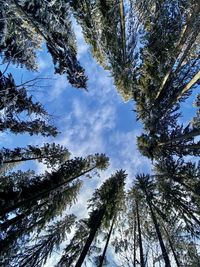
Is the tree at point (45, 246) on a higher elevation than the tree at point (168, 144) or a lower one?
lower

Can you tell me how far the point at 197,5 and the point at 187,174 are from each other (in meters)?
8.47

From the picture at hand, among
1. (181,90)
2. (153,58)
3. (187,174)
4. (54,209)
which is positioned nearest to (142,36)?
(153,58)

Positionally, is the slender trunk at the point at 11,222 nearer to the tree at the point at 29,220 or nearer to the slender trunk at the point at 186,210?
the tree at the point at 29,220

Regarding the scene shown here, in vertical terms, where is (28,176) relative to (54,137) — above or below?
below

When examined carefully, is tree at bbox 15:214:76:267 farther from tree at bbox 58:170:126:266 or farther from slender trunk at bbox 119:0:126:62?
slender trunk at bbox 119:0:126:62

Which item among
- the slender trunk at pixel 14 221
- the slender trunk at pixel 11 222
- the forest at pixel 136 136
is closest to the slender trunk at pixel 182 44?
the forest at pixel 136 136

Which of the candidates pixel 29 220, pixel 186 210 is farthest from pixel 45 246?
pixel 186 210

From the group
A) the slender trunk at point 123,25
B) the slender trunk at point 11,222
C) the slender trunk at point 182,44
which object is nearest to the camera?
the slender trunk at point 182,44

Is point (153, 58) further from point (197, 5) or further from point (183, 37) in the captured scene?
point (197, 5)

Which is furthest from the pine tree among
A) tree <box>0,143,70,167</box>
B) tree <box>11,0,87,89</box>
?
tree <box>11,0,87,89</box>

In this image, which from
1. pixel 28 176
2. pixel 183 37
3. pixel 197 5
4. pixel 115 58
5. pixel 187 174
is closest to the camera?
pixel 197 5

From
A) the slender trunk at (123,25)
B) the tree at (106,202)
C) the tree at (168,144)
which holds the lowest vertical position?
the tree at (106,202)

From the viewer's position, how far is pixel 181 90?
1363cm

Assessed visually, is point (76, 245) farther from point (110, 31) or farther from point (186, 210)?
point (110, 31)
